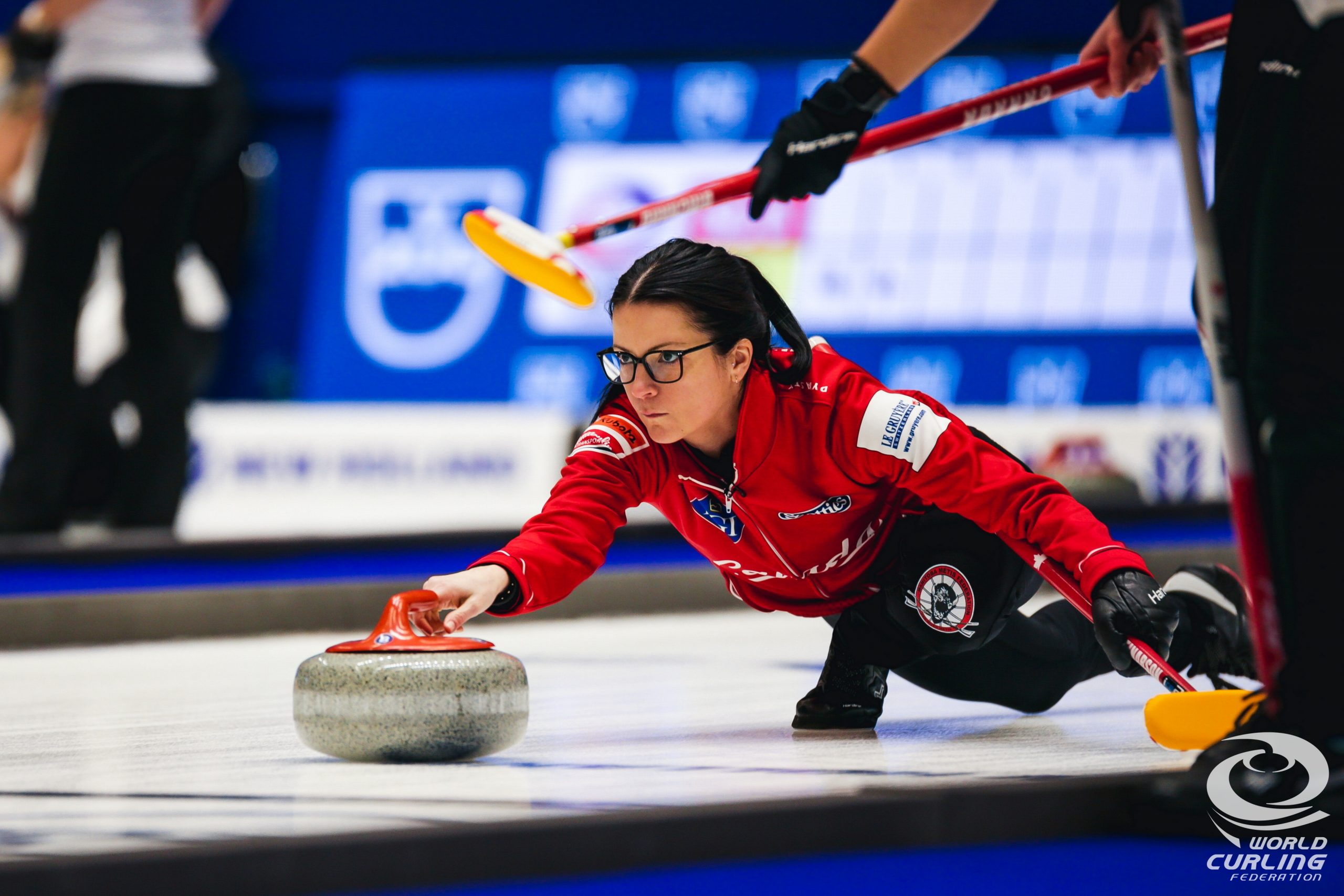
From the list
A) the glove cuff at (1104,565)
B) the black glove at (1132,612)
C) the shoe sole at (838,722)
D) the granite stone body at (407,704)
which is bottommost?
the shoe sole at (838,722)

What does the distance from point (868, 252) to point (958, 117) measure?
5251 mm

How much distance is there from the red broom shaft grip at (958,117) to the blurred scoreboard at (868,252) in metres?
4.99

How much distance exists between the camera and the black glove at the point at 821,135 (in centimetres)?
206

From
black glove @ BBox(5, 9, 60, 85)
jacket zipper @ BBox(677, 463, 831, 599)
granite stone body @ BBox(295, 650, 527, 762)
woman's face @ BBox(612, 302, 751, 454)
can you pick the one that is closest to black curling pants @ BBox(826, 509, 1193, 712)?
jacket zipper @ BBox(677, 463, 831, 599)

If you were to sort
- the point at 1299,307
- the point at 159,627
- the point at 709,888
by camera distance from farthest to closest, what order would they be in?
the point at 159,627
the point at 1299,307
the point at 709,888

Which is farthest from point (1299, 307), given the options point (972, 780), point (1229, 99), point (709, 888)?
point (709, 888)

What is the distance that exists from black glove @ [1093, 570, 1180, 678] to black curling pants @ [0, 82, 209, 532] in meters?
2.92

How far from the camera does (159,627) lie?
377 centimetres

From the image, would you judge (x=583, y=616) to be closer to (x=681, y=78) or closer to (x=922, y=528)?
(x=922, y=528)

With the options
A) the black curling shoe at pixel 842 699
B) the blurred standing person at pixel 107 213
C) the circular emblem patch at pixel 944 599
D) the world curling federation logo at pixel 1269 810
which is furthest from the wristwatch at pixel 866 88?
the blurred standing person at pixel 107 213

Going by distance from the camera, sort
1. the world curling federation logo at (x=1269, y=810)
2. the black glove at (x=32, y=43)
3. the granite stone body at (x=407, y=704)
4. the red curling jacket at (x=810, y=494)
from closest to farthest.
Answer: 1. the world curling federation logo at (x=1269, y=810)
2. the granite stone body at (x=407, y=704)
3. the red curling jacket at (x=810, y=494)
4. the black glove at (x=32, y=43)

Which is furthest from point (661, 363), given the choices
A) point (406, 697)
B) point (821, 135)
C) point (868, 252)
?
point (868, 252)

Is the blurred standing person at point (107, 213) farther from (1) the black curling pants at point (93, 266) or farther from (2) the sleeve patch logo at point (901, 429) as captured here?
(2) the sleeve patch logo at point (901, 429)

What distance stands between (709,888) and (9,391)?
3375mm
